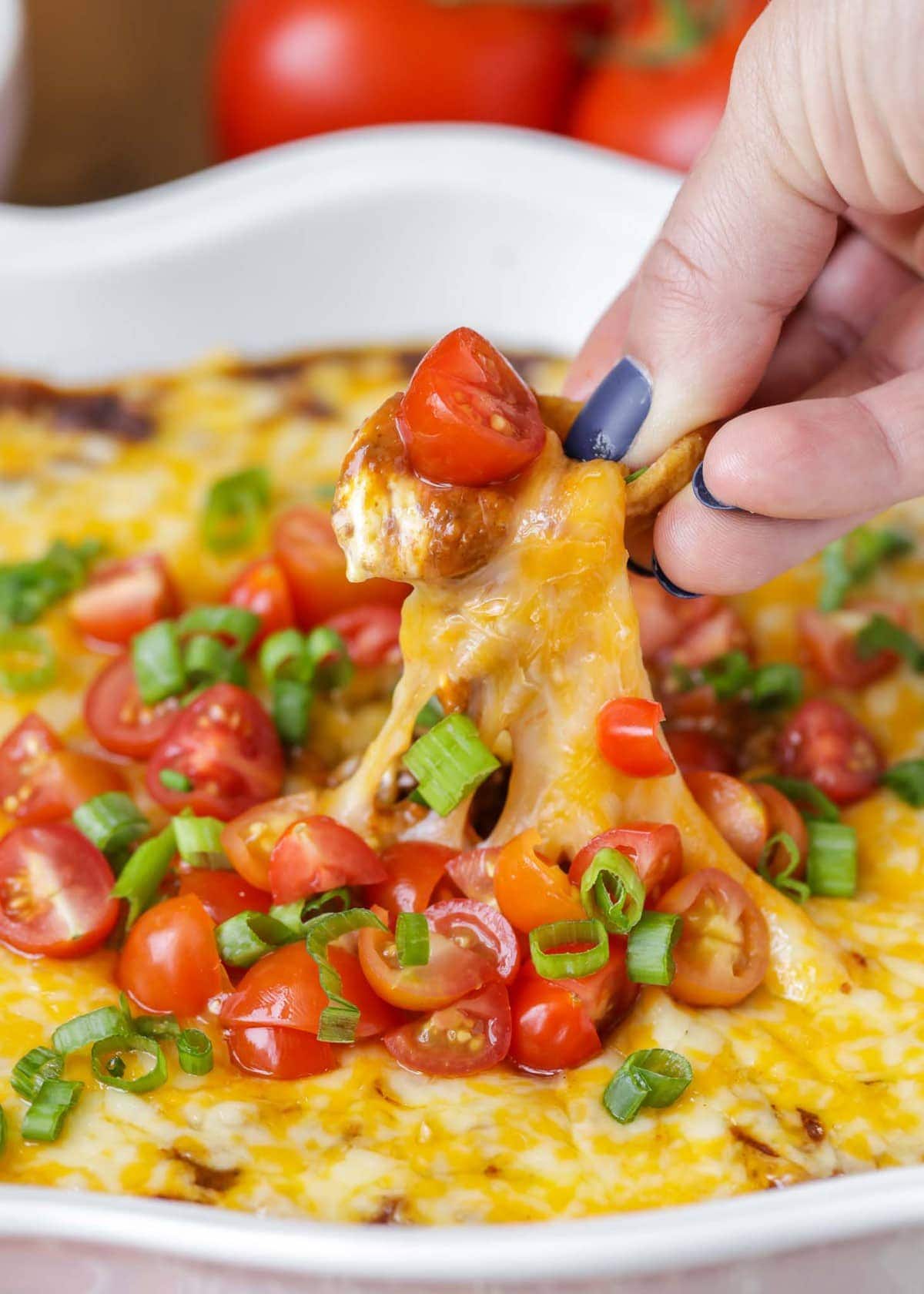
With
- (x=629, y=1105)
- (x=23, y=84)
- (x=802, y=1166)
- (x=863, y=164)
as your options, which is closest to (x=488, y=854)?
(x=629, y=1105)

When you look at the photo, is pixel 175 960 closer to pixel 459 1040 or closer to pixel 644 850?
pixel 459 1040

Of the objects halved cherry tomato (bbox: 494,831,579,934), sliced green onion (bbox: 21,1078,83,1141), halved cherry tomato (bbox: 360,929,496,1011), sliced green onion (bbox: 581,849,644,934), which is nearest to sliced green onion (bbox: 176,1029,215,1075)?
sliced green onion (bbox: 21,1078,83,1141)

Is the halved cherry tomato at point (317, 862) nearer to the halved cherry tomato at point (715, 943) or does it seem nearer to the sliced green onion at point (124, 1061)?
the sliced green onion at point (124, 1061)

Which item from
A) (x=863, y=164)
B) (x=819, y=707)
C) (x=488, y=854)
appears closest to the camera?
(x=863, y=164)

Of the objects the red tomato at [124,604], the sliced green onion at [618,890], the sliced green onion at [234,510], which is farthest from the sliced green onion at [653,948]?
the sliced green onion at [234,510]

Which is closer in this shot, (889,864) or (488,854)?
(488,854)

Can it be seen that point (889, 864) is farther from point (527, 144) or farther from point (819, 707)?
point (527, 144)
